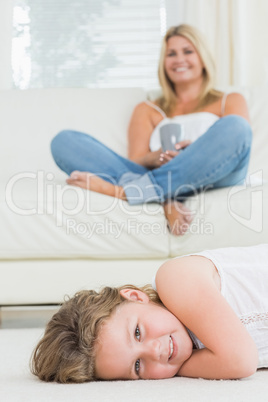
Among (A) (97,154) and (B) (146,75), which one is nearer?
(A) (97,154)

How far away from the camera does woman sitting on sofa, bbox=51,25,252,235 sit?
222 cm

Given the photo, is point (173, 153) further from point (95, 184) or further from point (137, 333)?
point (137, 333)

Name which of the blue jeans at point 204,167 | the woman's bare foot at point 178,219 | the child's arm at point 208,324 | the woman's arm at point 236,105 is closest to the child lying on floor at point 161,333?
the child's arm at point 208,324

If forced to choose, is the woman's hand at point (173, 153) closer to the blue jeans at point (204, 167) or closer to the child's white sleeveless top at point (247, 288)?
the blue jeans at point (204, 167)

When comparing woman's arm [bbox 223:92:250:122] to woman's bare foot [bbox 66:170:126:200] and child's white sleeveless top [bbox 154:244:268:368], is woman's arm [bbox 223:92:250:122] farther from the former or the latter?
child's white sleeveless top [bbox 154:244:268:368]

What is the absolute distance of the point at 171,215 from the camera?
7.06ft

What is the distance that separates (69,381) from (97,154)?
1.43 metres

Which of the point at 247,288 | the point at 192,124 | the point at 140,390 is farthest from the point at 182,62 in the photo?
the point at 140,390

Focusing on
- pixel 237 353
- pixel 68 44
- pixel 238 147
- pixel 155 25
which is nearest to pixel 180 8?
pixel 155 25

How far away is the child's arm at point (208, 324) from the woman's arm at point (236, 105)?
1627 mm

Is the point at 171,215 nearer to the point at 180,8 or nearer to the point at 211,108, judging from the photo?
the point at 211,108

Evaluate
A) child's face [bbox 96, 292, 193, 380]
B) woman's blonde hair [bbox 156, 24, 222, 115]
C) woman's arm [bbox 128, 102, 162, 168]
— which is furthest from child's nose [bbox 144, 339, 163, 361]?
woman's blonde hair [bbox 156, 24, 222, 115]

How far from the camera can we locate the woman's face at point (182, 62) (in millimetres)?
2988

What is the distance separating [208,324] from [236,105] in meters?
1.81
